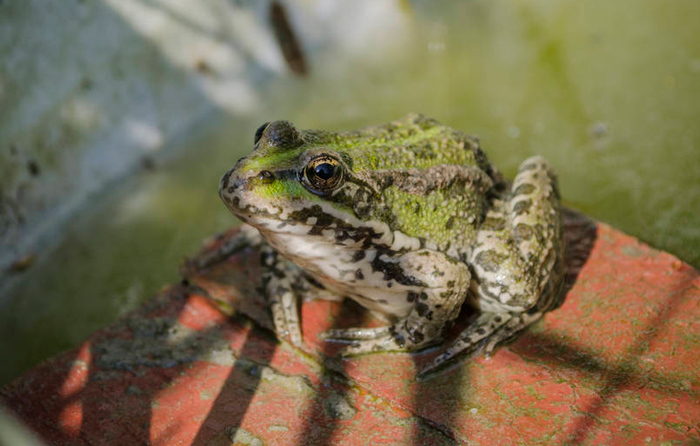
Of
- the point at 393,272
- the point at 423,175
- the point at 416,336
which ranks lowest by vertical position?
the point at 416,336

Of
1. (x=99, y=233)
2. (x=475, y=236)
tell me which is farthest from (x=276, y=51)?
(x=475, y=236)

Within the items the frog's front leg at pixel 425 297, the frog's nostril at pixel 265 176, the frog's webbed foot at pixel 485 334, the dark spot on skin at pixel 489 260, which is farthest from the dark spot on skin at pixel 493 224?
the frog's nostril at pixel 265 176

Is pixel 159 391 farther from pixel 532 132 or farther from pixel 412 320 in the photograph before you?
pixel 532 132

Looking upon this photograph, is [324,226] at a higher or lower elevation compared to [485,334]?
higher

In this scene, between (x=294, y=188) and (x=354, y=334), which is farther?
(x=354, y=334)

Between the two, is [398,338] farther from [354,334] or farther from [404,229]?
[404,229]

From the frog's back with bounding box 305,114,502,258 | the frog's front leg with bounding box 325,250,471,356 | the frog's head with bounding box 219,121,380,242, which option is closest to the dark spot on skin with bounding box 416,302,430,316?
the frog's front leg with bounding box 325,250,471,356

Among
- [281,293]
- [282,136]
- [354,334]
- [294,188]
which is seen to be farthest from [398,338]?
[282,136]
